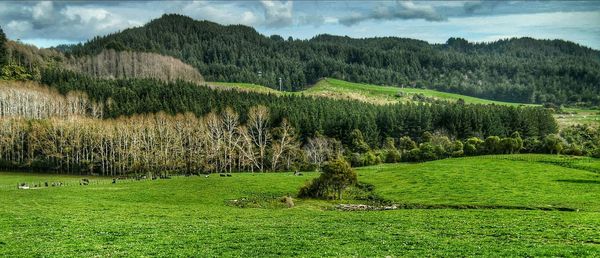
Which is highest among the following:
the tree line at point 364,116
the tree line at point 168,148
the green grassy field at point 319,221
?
the tree line at point 364,116

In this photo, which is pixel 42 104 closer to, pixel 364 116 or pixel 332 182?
pixel 364 116

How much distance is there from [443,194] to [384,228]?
3303cm

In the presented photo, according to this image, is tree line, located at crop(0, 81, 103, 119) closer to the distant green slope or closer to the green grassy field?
the green grassy field

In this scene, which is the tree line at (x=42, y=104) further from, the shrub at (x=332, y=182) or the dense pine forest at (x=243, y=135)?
the shrub at (x=332, y=182)

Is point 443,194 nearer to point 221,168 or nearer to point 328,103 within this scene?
point 221,168

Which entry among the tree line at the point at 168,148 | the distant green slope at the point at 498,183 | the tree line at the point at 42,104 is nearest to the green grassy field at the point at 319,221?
the distant green slope at the point at 498,183

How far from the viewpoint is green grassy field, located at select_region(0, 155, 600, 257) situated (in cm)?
3338

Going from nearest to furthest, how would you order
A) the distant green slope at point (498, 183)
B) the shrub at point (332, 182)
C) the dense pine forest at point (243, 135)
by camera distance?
the distant green slope at point (498, 183)
the shrub at point (332, 182)
the dense pine forest at point (243, 135)

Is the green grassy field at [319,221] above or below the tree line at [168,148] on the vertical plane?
below

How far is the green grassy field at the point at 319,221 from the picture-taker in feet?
109

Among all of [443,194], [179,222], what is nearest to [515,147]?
[443,194]

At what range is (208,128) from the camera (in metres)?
158

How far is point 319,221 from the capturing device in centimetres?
4841

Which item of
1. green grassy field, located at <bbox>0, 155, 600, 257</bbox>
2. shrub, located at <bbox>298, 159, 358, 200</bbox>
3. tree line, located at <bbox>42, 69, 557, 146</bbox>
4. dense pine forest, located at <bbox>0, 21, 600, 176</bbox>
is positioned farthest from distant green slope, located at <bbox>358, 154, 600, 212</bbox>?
tree line, located at <bbox>42, 69, 557, 146</bbox>
